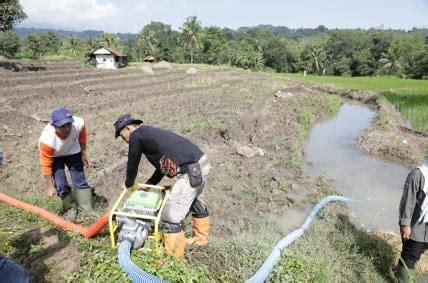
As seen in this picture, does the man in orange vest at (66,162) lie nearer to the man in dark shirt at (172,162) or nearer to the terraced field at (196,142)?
the terraced field at (196,142)

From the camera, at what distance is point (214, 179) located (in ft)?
23.1

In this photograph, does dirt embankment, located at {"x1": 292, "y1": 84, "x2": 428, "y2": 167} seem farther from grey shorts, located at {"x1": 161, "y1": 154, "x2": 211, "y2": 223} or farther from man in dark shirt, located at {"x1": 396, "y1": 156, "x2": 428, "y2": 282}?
grey shorts, located at {"x1": 161, "y1": 154, "x2": 211, "y2": 223}

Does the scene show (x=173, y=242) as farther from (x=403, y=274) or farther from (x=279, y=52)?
(x=279, y=52)

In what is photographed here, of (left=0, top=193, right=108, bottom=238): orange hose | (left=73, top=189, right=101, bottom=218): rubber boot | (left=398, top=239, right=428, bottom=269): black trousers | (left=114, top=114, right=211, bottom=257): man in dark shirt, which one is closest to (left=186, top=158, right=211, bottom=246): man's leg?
(left=114, top=114, right=211, bottom=257): man in dark shirt

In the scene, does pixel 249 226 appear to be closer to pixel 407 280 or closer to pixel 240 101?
pixel 407 280

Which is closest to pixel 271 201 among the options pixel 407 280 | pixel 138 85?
pixel 407 280

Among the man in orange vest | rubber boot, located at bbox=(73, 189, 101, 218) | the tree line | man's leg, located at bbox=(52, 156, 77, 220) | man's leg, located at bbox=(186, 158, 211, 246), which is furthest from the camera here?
the tree line

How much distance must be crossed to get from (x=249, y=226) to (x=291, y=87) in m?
19.6

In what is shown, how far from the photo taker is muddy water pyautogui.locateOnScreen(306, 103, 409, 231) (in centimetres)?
619

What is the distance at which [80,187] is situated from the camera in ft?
14.1

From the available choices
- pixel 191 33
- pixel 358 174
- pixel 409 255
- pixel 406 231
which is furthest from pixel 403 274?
pixel 191 33

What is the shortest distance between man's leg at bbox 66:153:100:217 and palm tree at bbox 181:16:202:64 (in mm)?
46408

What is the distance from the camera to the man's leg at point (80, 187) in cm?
425

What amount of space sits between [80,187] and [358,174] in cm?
638
